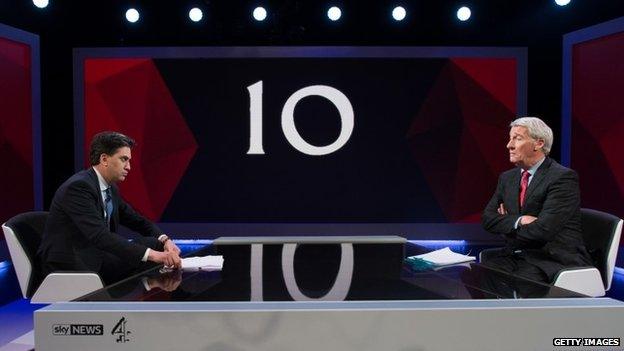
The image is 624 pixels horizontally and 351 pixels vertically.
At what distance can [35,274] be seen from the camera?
2736 mm

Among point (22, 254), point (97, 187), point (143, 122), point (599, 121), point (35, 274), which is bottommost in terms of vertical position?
point (35, 274)

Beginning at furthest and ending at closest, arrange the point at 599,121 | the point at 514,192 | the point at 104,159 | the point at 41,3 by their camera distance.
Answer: the point at 41,3
the point at 599,121
the point at 514,192
the point at 104,159

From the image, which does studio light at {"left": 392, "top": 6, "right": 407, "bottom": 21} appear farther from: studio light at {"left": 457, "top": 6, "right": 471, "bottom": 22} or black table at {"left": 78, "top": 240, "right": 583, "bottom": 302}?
black table at {"left": 78, "top": 240, "right": 583, "bottom": 302}

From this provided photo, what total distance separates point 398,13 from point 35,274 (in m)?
4.02

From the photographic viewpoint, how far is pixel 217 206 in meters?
5.48

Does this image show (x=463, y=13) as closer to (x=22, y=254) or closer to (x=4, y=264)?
(x=22, y=254)

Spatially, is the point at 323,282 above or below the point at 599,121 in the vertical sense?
below

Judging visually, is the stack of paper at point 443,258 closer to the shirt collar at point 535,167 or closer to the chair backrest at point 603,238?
the chair backrest at point 603,238

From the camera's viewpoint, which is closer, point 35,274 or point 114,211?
point 35,274

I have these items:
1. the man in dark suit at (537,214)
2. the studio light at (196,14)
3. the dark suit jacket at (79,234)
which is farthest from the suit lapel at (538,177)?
the studio light at (196,14)

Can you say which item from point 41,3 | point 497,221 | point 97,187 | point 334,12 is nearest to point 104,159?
point 97,187

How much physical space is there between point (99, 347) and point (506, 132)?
4915 millimetres

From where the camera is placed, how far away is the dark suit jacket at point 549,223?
2.87 m

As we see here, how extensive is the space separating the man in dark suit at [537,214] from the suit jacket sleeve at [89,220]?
1954 mm
